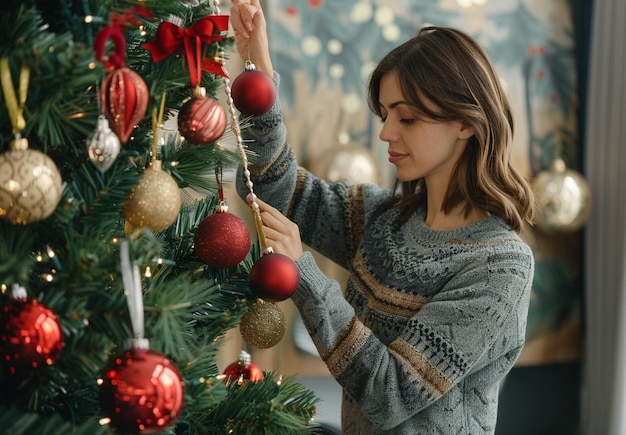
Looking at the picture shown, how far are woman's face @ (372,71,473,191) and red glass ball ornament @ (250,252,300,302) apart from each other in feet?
1.44

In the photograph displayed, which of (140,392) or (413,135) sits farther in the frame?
(413,135)

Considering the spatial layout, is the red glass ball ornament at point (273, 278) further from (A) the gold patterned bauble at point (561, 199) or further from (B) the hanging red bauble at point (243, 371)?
(A) the gold patterned bauble at point (561, 199)

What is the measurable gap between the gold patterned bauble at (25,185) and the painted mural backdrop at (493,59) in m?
1.31

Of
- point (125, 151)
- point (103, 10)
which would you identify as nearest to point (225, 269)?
point (125, 151)

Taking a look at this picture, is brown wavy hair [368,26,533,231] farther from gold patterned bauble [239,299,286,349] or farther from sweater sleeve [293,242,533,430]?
gold patterned bauble [239,299,286,349]

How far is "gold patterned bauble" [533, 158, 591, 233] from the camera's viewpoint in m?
2.05

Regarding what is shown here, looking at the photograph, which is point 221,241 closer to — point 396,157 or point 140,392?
point 140,392

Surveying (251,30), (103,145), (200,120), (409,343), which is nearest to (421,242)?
(409,343)

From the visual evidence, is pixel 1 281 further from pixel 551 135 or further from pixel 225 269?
pixel 551 135

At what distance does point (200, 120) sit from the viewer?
697mm

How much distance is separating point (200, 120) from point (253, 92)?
16 centimetres

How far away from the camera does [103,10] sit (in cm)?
64

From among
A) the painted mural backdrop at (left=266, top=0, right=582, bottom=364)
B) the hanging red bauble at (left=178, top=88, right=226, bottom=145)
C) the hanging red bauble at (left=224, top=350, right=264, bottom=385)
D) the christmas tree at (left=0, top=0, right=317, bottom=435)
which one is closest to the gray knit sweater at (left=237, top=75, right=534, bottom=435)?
the hanging red bauble at (left=224, top=350, right=264, bottom=385)

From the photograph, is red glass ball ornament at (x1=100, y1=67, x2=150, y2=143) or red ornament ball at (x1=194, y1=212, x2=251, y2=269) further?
red ornament ball at (x1=194, y1=212, x2=251, y2=269)
